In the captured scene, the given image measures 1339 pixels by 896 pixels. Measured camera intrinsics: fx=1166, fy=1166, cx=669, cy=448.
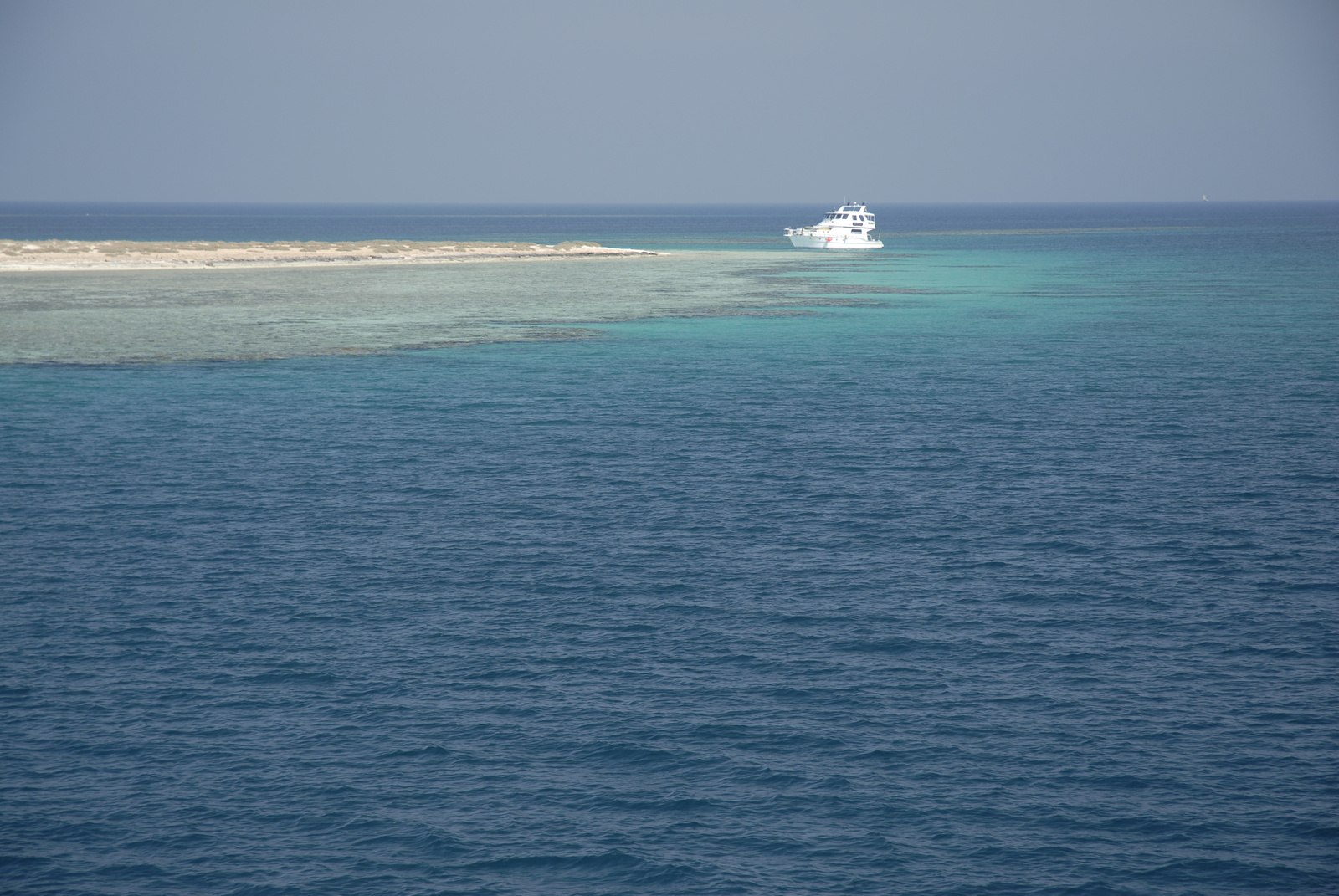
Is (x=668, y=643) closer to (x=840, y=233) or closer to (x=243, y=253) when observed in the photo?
(x=243, y=253)

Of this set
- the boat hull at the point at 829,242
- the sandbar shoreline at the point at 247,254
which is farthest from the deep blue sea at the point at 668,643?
the boat hull at the point at 829,242

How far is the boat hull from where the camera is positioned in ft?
541

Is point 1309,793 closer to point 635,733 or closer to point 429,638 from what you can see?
point 635,733

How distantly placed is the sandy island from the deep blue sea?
7851 cm

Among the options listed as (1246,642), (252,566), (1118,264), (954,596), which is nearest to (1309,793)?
(1246,642)

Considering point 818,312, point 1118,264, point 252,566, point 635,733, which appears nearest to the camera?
point 635,733

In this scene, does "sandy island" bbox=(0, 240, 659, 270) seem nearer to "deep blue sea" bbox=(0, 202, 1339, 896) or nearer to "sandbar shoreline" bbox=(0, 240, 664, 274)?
"sandbar shoreline" bbox=(0, 240, 664, 274)

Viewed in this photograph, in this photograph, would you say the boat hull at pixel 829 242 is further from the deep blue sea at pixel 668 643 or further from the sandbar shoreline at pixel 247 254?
the deep blue sea at pixel 668 643

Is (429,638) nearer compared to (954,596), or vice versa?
(429,638)

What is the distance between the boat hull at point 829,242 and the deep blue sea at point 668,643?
11738cm

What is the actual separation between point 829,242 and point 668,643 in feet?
481

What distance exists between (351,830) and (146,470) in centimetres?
2382

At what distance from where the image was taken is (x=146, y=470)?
1471 inches

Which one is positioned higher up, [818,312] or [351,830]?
[818,312]
